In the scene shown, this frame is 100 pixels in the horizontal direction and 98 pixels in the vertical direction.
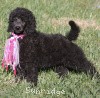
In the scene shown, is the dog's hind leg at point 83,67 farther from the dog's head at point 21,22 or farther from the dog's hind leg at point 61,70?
the dog's head at point 21,22

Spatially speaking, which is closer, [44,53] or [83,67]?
[44,53]

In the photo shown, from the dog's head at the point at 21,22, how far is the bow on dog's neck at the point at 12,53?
121 mm

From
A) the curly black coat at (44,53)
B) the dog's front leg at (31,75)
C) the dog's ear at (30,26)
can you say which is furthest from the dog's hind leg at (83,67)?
the dog's ear at (30,26)

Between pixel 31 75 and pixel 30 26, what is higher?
pixel 30 26

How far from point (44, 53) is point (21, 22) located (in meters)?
0.71

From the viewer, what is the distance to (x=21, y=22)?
19.9 ft

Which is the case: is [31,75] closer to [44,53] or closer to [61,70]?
[44,53]

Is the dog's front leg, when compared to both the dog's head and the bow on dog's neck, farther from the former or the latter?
the dog's head

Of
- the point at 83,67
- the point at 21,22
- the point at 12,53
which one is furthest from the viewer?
the point at 83,67

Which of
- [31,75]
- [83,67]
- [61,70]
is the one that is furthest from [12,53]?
[83,67]

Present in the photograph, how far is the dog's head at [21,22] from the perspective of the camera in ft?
19.9

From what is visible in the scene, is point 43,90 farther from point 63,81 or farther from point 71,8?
point 71,8

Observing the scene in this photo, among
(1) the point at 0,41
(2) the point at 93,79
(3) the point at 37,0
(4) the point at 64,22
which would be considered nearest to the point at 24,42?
(2) the point at 93,79

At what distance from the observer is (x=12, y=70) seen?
6.48 meters
